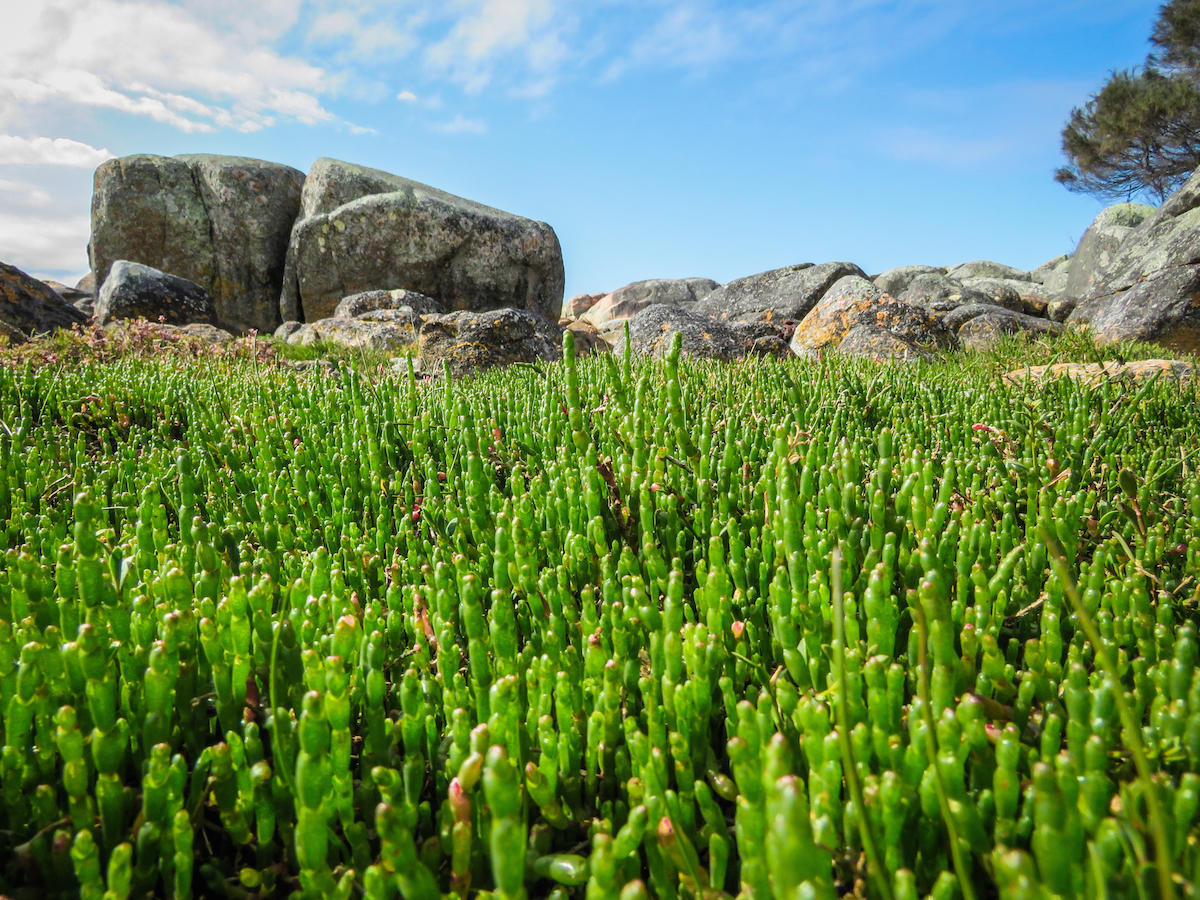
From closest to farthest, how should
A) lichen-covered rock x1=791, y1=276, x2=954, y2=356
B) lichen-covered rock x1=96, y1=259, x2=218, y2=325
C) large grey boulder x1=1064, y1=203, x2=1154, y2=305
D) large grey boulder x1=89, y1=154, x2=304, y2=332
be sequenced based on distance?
lichen-covered rock x1=791, y1=276, x2=954, y2=356, lichen-covered rock x1=96, y1=259, x2=218, y2=325, large grey boulder x1=89, y1=154, x2=304, y2=332, large grey boulder x1=1064, y1=203, x2=1154, y2=305

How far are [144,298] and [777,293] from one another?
40.6 feet

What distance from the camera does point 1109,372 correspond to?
436cm

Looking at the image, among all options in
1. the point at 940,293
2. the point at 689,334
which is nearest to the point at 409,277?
the point at 689,334

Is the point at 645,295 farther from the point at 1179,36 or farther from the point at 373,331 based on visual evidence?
the point at 373,331

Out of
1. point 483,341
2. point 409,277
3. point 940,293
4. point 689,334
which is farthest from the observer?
point 940,293

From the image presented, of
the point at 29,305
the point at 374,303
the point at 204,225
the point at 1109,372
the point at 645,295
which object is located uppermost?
the point at 645,295

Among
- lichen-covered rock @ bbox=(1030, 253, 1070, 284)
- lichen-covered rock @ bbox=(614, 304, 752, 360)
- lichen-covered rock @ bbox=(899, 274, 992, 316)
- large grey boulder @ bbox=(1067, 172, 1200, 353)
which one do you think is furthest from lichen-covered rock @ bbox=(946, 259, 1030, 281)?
lichen-covered rock @ bbox=(614, 304, 752, 360)

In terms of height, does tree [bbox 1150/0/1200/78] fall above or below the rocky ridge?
above

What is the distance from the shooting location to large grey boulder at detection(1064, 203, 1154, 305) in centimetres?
1839

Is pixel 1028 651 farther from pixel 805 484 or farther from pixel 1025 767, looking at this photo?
pixel 805 484

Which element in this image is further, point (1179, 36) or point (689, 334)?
point (1179, 36)

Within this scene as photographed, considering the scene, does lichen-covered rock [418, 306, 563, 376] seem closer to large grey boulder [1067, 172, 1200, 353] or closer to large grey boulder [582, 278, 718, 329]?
large grey boulder [1067, 172, 1200, 353]

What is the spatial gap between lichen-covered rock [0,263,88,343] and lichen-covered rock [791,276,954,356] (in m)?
11.1

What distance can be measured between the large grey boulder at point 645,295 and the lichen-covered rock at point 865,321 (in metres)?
23.1
